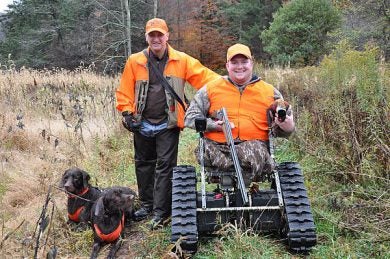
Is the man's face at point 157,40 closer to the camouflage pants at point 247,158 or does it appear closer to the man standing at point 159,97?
the man standing at point 159,97

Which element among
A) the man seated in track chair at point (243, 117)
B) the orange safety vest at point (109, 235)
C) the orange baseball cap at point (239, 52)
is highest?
the orange baseball cap at point (239, 52)

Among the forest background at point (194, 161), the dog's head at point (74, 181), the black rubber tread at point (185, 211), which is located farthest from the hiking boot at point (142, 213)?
the black rubber tread at point (185, 211)

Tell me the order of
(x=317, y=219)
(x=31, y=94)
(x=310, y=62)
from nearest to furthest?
(x=317, y=219)
(x=31, y=94)
(x=310, y=62)

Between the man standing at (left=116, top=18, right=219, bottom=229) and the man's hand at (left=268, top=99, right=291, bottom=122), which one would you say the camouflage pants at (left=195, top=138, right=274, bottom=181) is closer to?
the man's hand at (left=268, top=99, right=291, bottom=122)

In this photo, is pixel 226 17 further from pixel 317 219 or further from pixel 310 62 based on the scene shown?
pixel 317 219

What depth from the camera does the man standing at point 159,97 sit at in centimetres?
487

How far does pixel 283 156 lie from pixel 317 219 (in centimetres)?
257

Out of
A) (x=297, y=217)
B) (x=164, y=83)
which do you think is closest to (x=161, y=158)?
(x=164, y=83)

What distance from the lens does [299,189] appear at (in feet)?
13.0

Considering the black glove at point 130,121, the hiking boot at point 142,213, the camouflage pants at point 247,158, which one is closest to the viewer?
the camouflage pants at point 247,158

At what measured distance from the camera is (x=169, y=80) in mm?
4875

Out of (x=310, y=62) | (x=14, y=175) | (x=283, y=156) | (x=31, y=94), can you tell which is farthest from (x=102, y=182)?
(x=310, y=62)

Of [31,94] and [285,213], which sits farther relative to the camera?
[31,94]

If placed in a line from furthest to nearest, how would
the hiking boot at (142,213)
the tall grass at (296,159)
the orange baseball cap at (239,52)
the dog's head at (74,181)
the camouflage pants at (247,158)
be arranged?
1. the hiking boot at (142,213)
2. the dog's head at (74,181)
3. the orange baseball cap at (239,52)
4. the camouflage pants at (247,158)
5. the tall grass at (296,159)
